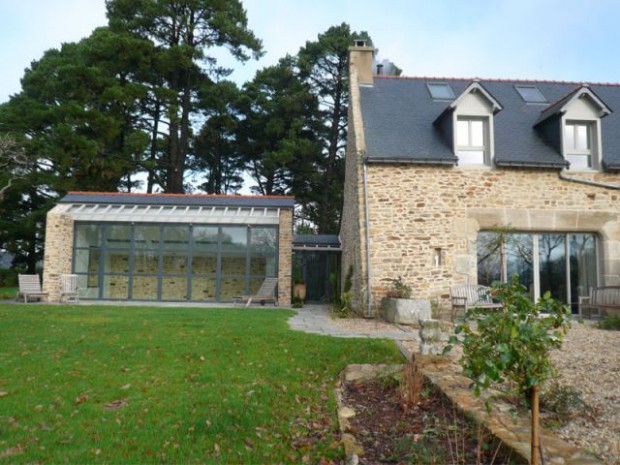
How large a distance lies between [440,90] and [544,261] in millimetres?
6415

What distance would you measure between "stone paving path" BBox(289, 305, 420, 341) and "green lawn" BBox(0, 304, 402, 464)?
32.1 inches

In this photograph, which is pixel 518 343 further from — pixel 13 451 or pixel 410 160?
pixel 410 160

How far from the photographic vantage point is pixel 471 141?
12039 mm

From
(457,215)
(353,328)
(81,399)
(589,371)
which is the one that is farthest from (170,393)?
(457,215)

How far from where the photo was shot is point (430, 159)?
37.5 feet

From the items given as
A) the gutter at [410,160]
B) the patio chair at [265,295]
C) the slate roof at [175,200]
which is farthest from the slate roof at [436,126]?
the patio chair at [265,295]

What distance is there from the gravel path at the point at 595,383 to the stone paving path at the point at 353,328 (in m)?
2.50

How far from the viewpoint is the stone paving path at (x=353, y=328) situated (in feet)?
26.3

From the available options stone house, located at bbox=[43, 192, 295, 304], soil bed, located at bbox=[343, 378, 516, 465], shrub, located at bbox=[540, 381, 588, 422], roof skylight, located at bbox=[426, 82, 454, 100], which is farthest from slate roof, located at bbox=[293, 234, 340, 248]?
shrub, located at bbox=[540, 381, 588, 422]

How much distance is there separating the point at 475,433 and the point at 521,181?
9.90 m

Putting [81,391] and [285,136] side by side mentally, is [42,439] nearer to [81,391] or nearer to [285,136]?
[81,391]

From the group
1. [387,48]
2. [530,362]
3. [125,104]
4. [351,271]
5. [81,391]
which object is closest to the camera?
[530,362]

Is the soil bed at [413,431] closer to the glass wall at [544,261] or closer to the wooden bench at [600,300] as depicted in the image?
the glass wall at [544,261]

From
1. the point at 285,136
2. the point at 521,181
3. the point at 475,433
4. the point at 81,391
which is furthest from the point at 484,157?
the point at 285,136
